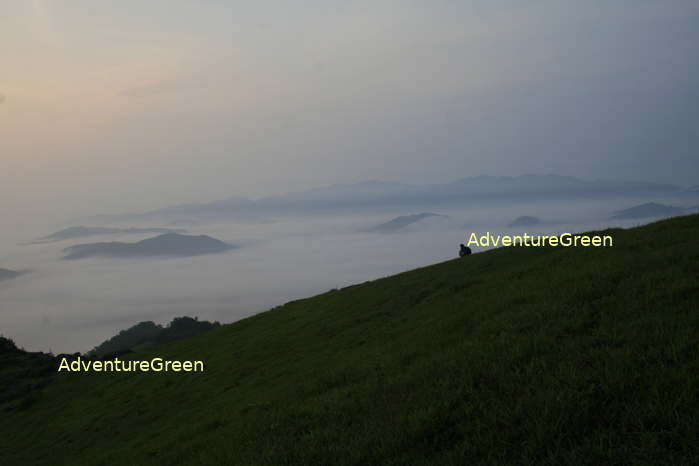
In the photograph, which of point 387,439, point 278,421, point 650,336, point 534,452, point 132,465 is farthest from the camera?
point 132,465

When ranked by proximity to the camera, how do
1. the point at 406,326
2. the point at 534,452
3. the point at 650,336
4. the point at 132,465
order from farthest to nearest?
1. the point at 406,326
2. the point at 132,465
3. the point at 650,336
4. the point at 534,452

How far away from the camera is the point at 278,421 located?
10297 mm

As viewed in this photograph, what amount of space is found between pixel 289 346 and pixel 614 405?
21.3 meters

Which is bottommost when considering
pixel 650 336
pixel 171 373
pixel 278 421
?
pixel 171 373

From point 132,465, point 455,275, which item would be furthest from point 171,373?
point 455,275

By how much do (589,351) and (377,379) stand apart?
16.5ft

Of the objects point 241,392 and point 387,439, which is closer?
point 387,439

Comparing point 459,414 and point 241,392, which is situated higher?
point 459,414

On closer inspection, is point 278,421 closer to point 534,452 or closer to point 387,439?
point 387,439

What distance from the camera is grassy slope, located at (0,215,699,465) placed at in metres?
6.21

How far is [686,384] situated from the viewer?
6305 millimetres

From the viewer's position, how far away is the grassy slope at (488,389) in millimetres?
6207

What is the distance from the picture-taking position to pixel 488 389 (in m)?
7.86

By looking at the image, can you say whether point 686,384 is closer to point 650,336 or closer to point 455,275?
point 650,336
